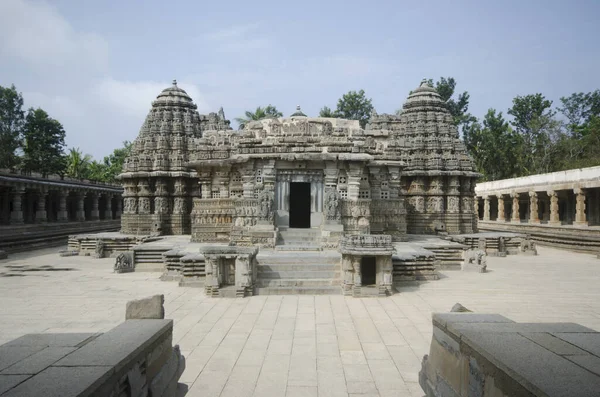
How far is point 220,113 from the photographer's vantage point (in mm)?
23391

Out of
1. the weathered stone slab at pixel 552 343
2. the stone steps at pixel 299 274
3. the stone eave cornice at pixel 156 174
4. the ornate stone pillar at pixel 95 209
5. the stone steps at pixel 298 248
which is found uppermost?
the stone eave cornice at pixel 156 174

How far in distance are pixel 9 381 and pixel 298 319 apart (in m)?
5.39

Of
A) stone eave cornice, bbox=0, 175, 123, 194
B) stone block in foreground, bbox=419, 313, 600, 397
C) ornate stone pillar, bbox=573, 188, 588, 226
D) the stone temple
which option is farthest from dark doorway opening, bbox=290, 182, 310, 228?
stone eave cornice, bbox=0, 175, 123, 194

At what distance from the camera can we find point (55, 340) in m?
3.73

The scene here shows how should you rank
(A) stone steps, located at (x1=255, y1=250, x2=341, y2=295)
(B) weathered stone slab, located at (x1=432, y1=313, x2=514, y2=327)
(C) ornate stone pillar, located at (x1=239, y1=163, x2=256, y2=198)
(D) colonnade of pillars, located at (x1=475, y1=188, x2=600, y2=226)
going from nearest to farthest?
(B) weathered stone slab, located at (x1=432, y1=313, x2=514, y2=327) < (A) stone steps, located at (x1=255, y1=250, x2=341, y2=295) < (C) ornate stone pillar, located at (x1=239, y1=163, x2=256, y2=198) < (D) colonnade of pillars, located at (x1=475, y1=188, x2=600, y2=226)

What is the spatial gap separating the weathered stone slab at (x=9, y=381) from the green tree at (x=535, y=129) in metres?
44.8

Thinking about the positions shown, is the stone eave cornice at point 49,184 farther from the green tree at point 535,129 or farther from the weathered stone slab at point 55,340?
the green tree at point 535,129

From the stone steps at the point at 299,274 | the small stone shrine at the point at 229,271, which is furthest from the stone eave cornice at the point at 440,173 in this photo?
the small stone shrine at the point at 229,271

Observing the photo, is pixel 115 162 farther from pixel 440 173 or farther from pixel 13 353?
pixel 13 353

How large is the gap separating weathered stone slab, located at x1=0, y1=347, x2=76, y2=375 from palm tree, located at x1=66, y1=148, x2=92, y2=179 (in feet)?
130

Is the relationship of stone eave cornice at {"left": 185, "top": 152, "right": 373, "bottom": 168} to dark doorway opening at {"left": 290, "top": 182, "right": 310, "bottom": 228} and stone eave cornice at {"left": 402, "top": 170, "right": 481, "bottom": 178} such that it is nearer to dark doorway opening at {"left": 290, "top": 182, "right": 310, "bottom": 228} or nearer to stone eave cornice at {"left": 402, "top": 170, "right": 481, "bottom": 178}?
dark doorway opening at {"left": 290, "top": 182, "right": 310, "bottom": 228}

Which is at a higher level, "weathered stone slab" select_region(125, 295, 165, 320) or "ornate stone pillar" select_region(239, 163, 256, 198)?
"ornate stone pillar" select_region(239, 163, 256, 198)

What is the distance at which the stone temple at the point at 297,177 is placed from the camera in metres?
13.8

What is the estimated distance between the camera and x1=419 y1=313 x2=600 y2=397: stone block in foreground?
274cm
